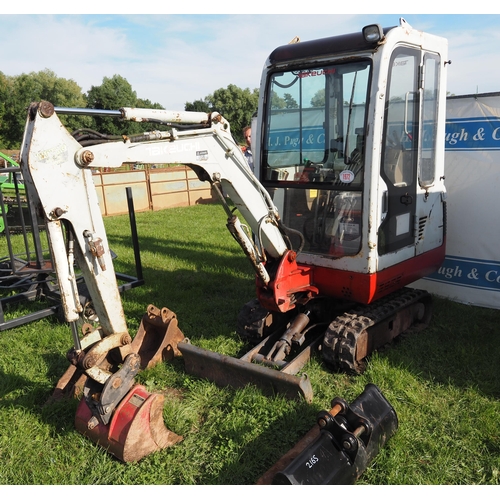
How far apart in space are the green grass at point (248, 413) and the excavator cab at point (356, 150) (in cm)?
83

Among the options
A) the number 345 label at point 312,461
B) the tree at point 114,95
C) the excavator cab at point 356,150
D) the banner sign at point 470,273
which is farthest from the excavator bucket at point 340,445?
the tree at point 114,95

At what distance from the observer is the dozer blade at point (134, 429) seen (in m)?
3.17

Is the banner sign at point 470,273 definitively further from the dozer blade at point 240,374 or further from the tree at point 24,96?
the tree at point 24,96

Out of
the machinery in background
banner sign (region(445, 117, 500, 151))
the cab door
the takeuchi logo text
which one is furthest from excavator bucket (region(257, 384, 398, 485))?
banner sign (region(445, 117, 500, 151))

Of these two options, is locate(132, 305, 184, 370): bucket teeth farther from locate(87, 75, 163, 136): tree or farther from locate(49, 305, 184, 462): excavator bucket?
locate(87, 75, 163, 136): tree

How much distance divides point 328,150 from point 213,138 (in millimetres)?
1186

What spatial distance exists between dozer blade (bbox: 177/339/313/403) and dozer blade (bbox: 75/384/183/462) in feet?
2.43

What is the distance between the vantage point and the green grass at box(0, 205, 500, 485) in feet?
10.2

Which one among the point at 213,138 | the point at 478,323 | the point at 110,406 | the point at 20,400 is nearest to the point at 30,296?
the point at 20,400

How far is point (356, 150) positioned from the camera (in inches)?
159

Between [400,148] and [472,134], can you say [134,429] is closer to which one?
[400,148]

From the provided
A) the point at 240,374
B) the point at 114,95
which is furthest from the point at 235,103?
the point at 240,374

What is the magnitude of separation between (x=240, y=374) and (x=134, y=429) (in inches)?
41.0

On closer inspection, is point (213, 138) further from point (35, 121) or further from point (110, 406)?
point (110, 406)
